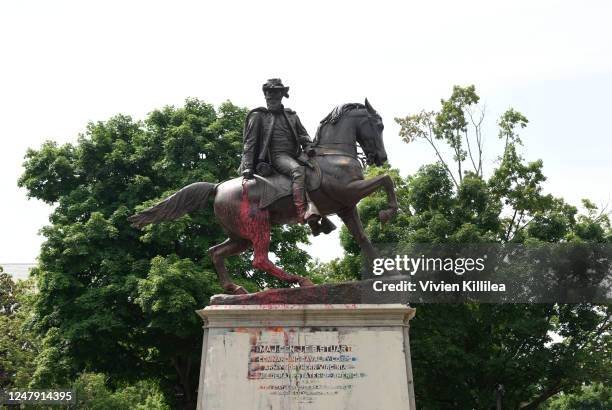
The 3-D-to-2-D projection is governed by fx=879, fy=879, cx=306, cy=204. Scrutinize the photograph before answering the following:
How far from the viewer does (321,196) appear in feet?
41.0

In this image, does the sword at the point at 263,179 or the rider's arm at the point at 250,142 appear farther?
the rider's arm at the point at 250,142

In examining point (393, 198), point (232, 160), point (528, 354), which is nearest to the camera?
point (393, 198)

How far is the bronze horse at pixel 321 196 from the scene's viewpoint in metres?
12.5

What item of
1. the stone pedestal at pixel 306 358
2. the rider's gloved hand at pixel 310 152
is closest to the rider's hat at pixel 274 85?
the rider's gloved hand at pixel 310 152

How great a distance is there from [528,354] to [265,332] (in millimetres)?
15439

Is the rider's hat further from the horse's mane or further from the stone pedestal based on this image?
the stone pedestal

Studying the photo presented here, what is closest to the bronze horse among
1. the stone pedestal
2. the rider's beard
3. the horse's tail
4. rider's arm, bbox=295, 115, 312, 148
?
the horse's tail

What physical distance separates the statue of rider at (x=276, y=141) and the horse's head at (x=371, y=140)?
783mm

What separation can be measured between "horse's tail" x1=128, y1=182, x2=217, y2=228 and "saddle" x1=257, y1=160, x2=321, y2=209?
91cm

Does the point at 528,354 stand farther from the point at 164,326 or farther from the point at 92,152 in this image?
the point at 92,152

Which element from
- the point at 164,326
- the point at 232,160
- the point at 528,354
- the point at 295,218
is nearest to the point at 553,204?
the point at 528,354

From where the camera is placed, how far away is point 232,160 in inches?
1063
